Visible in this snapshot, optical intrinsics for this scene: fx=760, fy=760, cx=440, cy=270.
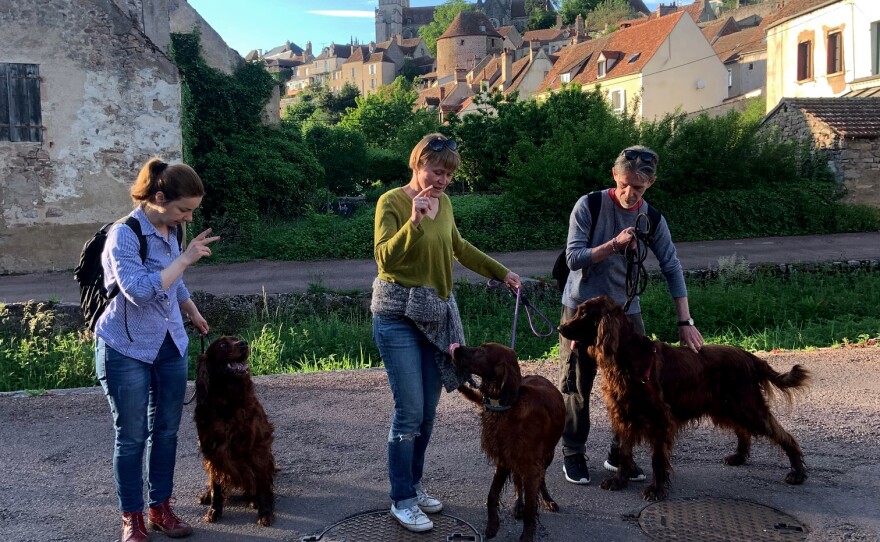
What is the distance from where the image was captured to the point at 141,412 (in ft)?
13.8

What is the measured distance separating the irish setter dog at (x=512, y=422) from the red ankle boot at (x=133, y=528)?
1.97 meters

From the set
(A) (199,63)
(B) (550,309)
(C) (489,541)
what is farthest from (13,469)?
(A) (199,63)

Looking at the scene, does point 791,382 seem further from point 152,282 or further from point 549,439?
point 152,282

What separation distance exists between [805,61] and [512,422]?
101 feet

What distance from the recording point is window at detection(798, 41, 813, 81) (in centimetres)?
2961

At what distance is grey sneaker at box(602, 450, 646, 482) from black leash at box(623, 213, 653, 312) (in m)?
1.08

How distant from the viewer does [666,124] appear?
2184cm

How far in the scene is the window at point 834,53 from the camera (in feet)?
91.3

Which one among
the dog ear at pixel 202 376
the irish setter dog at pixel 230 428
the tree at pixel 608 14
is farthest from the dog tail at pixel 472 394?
the tree at pixel 608 14

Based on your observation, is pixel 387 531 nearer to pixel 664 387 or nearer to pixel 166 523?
pixel 166 523

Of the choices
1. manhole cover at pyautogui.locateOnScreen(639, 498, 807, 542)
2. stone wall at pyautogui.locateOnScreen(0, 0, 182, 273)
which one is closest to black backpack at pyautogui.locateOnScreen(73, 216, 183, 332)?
manhole cover at pyautogui.locateOnScreen(639, 498, 807, 542)

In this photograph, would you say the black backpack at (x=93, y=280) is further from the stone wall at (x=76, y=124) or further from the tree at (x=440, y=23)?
the tree at (x=440, y=23)

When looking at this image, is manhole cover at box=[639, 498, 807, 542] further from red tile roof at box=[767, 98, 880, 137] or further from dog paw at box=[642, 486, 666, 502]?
red tile roof at box=[767, 98, 880, 137]

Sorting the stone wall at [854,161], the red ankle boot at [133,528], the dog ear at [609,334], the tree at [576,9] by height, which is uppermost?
the tree at [576,9]
